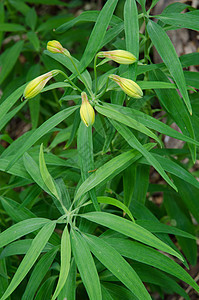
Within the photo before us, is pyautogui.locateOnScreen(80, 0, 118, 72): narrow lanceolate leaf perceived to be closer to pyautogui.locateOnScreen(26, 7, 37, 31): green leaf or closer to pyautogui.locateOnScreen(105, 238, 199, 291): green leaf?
pyautogui.locateOnScreen(105, 238, 199, 291): green leaf

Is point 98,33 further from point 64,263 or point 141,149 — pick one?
point 64,263

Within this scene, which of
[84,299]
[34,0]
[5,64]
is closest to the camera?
[84,299]

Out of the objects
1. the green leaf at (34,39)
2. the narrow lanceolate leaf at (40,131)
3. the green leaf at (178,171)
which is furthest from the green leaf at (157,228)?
the green leaf at (34,39)

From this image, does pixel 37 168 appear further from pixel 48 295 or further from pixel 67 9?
pixel 67 9

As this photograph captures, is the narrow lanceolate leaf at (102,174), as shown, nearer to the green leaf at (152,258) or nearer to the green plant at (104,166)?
the green plant at (104,166)

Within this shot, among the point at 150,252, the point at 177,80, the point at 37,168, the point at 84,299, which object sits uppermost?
the point at 177,80

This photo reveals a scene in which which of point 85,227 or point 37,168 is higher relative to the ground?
point 37,168

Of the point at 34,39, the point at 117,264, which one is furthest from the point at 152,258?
the point at 34,39

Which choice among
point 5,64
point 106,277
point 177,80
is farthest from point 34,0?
point 106,277
